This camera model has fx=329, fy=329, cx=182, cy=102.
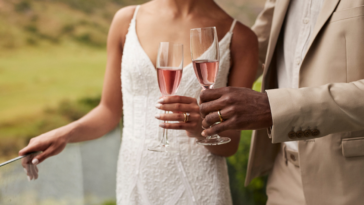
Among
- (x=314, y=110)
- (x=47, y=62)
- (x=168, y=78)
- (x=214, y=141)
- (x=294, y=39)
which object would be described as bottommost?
(x=214, y=141)

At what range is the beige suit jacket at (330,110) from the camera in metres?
1.04

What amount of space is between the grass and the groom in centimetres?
599

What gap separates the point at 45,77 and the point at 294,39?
21.3ft

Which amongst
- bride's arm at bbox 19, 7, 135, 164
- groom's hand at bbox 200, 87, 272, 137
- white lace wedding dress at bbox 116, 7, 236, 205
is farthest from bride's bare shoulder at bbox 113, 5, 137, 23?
groom's hand at bbox 200, 87, 272, 137

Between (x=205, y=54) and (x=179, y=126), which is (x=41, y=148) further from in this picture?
(x=205, y=54)

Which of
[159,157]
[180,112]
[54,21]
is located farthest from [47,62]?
[180,112]

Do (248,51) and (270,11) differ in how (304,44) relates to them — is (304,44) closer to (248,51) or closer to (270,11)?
(248,51)

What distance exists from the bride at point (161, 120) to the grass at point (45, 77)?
5.53 metres

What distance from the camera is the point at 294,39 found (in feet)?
5.13

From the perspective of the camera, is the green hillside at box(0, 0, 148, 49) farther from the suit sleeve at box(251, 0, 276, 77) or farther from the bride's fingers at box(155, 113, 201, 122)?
the bride's fingers at box(155, 113, 201, 122)

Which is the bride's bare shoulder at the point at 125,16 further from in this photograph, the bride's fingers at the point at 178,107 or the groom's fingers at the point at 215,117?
the groom's fingers at the point at 215,117

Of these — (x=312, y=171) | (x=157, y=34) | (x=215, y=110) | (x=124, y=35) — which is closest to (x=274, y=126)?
(x=215, y=110)

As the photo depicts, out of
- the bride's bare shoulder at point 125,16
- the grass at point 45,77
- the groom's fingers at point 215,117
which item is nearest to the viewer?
the groom's fingers at point 215,117

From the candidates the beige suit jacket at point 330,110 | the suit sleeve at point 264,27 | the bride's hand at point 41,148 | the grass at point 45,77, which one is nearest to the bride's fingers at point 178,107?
the beige suit jacket at point 330,110
